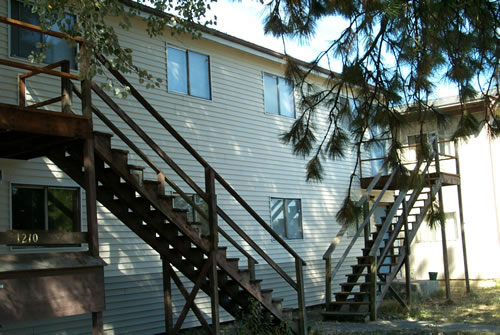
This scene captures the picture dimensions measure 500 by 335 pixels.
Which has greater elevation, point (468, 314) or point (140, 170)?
point (140, 170)

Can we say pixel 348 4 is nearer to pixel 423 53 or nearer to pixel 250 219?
pixel 423 53

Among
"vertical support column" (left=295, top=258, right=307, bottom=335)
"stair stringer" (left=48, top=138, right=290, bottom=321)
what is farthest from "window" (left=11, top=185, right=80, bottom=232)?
"vertical support column" (left=295, top=258, right=307, bottom=335)

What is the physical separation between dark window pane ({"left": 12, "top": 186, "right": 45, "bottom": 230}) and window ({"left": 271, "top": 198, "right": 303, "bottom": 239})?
21.5ft

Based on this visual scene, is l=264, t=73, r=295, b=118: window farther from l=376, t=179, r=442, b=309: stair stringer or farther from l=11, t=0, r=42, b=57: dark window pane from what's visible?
l=11, t=0, r=42, b=57: dark window pane

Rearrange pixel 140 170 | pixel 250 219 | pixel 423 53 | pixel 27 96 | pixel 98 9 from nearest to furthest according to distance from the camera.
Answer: pixel 423 53 → pixel 98 9 → pixel 140 170 → pixel 27 96 → pixel 250 219

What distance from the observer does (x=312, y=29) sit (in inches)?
332

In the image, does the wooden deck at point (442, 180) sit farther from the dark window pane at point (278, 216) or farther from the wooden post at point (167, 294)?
the wooden post at point (167, 294)

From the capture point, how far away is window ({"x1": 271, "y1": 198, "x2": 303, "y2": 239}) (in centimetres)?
1598

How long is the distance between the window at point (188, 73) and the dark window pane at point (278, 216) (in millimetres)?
3483

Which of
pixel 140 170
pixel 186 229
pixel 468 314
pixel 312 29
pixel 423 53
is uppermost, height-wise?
pixel 312 29

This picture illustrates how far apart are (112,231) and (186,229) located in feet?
9.97

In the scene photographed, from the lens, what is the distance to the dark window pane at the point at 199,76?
560 inches

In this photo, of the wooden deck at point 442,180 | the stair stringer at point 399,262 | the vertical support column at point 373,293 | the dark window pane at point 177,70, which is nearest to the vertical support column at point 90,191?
the dark window pane at point 177,70

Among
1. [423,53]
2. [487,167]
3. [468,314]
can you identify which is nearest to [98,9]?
[423,53]
